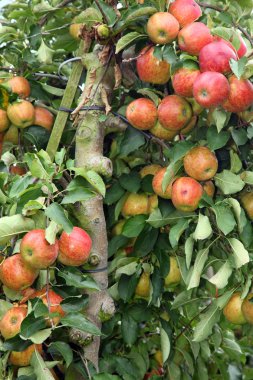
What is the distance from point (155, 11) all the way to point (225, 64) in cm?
23

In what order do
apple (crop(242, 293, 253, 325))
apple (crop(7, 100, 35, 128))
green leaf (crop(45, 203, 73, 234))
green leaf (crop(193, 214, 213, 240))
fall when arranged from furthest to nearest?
1. apple (crop(7, 100, 35, 128))
2. apple (crop(242, 293, 253, 325))
3. green leaf (crop(193, 214, 213, 240))
4. green leaf (crop(45, 203, 73, 234))

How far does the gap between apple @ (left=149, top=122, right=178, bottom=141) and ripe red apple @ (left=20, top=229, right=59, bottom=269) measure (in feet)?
1.35

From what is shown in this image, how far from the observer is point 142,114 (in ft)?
4.83

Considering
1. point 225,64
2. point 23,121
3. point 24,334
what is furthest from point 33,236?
point 225,64

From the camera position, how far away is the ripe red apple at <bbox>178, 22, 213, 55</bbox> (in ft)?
4.52

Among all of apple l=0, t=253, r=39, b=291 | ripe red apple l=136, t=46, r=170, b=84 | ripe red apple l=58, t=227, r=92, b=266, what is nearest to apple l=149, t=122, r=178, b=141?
ripe red apple l=136, t=46, r=170, b=84

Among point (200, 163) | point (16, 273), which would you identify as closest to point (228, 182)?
point (200, 163)

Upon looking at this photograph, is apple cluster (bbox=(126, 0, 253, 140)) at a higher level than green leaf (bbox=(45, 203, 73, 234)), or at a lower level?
higher

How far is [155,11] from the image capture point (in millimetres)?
1451

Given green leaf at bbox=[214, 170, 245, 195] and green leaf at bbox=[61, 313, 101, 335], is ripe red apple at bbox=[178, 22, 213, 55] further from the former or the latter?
green leaf at bbox=[61, 313, 101, 335]

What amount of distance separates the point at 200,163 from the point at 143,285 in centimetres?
39

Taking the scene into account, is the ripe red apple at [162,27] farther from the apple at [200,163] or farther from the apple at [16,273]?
the apple at [16,273]

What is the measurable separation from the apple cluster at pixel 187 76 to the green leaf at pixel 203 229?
0.24 m

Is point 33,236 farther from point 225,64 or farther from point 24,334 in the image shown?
point 225,64
